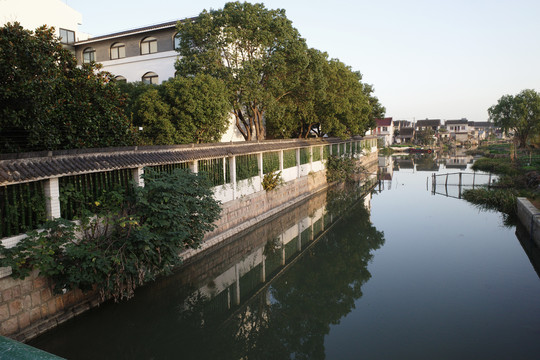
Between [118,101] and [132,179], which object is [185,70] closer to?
[118,101]

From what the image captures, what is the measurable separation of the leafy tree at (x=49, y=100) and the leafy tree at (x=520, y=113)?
5740 cm

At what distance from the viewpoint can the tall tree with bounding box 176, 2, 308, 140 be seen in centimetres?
1994

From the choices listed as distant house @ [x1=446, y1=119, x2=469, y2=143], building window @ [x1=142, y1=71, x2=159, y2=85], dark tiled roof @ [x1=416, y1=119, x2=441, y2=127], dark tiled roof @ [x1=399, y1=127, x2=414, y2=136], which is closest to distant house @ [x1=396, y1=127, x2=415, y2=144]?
dark tiled roof @ [x1=399, y1=127, x2=414, y2=136]

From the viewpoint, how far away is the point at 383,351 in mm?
7180

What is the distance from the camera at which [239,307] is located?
371 inches

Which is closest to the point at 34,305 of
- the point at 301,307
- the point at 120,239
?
the point at 120,239

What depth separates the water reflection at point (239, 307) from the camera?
735 centimetres

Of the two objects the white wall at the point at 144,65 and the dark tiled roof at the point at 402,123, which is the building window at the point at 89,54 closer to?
the white wall at the point at 144,65

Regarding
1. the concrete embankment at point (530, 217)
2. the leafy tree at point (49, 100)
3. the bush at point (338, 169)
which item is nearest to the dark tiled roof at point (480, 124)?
the bush at point (338, 169)

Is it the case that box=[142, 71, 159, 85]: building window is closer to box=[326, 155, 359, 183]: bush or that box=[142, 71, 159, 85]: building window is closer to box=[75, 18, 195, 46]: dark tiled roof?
box=[75, 18, 195, 46]: dark tiled roof

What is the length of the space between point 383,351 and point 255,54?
1807 cm

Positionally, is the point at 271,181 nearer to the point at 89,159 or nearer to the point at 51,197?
the point at 89,159

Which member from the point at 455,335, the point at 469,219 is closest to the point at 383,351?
the point at 455,335

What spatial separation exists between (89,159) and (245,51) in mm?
15014
